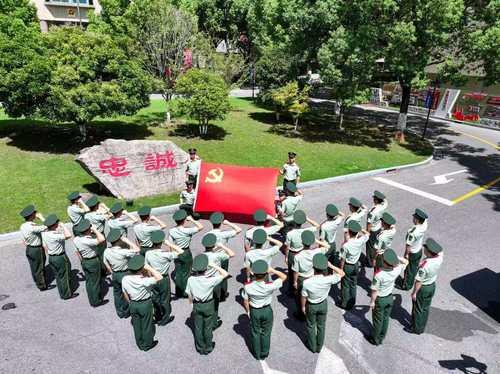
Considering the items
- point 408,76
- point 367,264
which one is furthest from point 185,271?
point 408,76

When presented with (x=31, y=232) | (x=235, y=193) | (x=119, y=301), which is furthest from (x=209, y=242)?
(x=235, y=193)

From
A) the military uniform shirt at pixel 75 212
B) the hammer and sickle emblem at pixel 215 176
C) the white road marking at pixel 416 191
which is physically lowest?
the white road marking at pixel 416 191

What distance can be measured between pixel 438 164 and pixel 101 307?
17017 millimetres

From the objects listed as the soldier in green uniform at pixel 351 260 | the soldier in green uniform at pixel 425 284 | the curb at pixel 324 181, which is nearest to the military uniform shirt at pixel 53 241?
the curb at pixel 324 181

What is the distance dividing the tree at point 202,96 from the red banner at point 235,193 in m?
7.41

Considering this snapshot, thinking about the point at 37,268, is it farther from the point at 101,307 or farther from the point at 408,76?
the point at 408,76

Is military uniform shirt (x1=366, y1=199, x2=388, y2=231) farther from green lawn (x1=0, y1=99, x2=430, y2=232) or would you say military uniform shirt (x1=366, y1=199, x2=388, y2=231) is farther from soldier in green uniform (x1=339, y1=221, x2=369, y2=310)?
green lawn (x1=0, y1=99, x2=430, y2=232)

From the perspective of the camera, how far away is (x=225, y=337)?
256 inches

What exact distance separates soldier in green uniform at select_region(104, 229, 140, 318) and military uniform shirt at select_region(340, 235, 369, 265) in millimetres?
3923

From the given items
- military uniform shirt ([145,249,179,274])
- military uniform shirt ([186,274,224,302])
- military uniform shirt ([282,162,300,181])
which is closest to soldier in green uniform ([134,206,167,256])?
military uniform shirt ([145,249,179,274])

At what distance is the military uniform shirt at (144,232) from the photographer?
7316mm

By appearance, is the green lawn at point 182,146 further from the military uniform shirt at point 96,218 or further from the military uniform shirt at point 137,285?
the military uniform shirt at point 137,285

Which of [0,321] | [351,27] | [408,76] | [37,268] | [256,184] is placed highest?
[351,27]

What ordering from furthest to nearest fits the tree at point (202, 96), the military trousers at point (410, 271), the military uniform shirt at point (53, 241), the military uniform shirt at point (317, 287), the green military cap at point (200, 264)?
the tree at point (202, 96), the military trousers at point (410, 271), the military uniform shirt at point (53, 241), the military uniform shirt at point (317, 287), the green military cap at point (200, 264)
